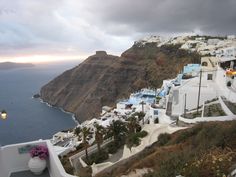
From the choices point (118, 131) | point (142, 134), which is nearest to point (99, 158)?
point (142, 134)

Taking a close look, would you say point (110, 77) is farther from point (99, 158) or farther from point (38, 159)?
point (38, 159)

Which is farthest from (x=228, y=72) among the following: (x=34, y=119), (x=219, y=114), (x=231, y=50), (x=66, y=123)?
(x=34, y=119)

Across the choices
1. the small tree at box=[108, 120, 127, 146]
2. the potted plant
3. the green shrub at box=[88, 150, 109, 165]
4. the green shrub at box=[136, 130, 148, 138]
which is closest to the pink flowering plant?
the potted plant

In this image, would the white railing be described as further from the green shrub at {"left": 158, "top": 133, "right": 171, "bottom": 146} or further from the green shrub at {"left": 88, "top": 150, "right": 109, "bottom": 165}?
the green shrub at {"left": 88, "top": 150, "right": 109, "bottom": 165}

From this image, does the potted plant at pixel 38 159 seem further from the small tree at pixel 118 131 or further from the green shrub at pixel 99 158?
the small tree at pixel 118 131

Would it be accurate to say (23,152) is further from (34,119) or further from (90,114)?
(90,114)

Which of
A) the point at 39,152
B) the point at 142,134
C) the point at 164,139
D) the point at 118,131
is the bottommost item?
the point at 118,131
